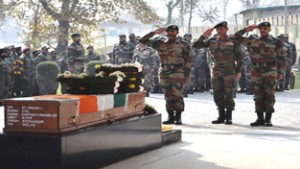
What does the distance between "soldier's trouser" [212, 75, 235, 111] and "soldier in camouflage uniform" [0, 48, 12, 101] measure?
703 centimetres

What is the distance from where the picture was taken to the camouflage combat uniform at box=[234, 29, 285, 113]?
385 inches

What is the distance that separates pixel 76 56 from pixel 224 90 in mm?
7077

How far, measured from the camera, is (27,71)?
18016mm

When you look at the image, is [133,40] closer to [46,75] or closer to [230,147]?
[46,75]

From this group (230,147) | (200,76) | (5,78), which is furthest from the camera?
(200,76)

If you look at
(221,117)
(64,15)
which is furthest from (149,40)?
(64,15)

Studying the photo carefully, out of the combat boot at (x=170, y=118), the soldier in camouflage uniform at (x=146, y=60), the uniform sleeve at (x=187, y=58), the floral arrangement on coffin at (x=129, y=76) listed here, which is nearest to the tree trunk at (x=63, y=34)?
the soldier in camouflage uniform at (x=146, y=60)

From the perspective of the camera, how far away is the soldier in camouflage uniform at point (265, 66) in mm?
9781

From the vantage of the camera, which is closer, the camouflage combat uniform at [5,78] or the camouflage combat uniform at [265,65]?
the camouflage combat uniform at [265,65]

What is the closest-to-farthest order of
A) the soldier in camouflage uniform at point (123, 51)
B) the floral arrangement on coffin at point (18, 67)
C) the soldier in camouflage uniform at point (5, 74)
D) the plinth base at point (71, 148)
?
the plinth base at point (71, 148)
the soldier in camouflage uniform at point (5, 74)
the floral arrangement on coffin at point (18, 67)
the soldier in camouflage uniform at point (123, 51)

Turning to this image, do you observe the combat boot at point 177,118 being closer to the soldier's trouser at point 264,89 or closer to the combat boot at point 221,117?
the combat boot at point 221,117

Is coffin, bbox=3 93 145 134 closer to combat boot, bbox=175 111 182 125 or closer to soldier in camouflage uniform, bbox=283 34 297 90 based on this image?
combat boot, bbox=175 111 182 125

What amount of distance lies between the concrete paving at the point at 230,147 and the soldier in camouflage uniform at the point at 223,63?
43 centimetres

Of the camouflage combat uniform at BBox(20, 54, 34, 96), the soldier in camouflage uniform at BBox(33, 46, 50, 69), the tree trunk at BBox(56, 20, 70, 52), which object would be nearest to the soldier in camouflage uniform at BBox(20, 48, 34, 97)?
the camouflage combat uniform at BBox(20, 54, 34, 96)
